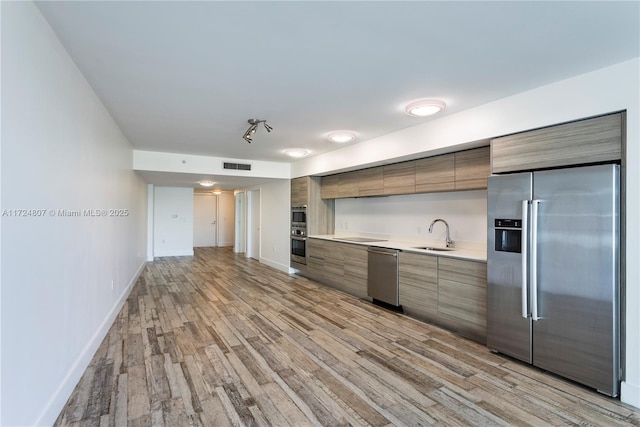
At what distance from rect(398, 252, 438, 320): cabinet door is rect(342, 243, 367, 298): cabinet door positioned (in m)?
0.76

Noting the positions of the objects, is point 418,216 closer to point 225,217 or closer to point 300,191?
point 300,191

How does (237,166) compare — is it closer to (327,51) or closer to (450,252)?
(450,252)

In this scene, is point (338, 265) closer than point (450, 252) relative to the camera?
No

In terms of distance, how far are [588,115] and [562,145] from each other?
0.88 feet

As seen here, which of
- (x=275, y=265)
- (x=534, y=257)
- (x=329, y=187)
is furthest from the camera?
(x=275, y=265)

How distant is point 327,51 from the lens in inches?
87.7

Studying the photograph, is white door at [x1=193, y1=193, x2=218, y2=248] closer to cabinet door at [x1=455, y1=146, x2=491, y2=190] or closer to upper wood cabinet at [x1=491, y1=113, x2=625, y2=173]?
cabinet door at [x1=455, y1=146, x2=491, y2=190]

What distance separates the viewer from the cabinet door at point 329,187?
6082mm

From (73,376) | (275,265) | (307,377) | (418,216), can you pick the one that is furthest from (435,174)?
(275,265)

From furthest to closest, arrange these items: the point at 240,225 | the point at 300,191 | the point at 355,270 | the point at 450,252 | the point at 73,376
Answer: the point at 240,225
the point at 300,191
the point at 355,270
the point at 450,252
the point at 73,376

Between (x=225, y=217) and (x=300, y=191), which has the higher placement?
(x=300, y=191)

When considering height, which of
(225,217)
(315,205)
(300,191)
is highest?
(300,191)

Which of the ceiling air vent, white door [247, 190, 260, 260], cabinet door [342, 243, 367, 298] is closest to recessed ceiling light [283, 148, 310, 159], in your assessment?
the ceiling air vent

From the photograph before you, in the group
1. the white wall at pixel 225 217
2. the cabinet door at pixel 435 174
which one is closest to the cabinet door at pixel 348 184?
the cabinet door at pixel 435 174
